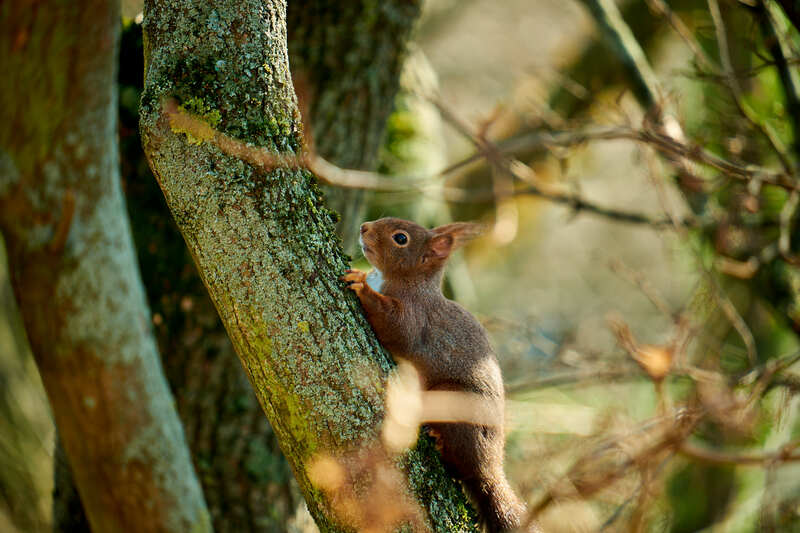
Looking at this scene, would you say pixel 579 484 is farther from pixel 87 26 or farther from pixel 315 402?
pixel 87 26

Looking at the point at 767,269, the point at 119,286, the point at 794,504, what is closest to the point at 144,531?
the point at 119,286

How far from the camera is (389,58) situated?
4508 millimetres

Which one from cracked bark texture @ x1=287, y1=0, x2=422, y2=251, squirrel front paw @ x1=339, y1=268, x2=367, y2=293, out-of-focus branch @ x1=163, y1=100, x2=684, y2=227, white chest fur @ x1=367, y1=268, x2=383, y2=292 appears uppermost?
cracked bark texture @ x1=287, y1=0, x2=422, y2=251

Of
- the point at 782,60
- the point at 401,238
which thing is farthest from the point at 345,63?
the point at 782,60

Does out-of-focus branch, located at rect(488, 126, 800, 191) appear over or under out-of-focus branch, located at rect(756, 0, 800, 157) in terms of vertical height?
under

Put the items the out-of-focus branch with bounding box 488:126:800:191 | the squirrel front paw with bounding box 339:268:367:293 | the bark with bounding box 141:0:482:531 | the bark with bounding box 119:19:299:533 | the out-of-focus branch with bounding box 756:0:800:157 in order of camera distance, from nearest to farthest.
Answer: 1. the bark with bounding box 141:0:482:531
2. the squirrel front paw with bounding box 339:268:367:293
3. the out-of-focus branch with bounding box 488:126:800:191
4. the out-of-focus branch with bounding box 756:0:800:157
5. the bark with bounding box 119:19:299:533

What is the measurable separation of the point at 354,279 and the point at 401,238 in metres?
1.23

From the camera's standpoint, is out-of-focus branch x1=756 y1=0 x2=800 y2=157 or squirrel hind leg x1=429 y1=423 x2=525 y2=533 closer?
squirrel hind leg x1=429 y1=423 x2=525 y2=533

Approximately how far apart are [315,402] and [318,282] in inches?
15.5

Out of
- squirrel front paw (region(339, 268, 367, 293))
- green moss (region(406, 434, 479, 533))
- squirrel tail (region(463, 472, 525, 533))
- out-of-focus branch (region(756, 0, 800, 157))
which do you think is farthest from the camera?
out-of-focus branch (region(756, 0, 800, 157))

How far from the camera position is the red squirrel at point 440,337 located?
2.82 metres

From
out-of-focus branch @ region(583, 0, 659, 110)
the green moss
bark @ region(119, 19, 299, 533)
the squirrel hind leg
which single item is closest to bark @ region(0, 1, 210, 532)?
bark @ region(119, 19, 299, 533)

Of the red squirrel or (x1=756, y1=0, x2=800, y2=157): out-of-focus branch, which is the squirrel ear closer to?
the red squirrel

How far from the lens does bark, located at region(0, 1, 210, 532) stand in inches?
141
